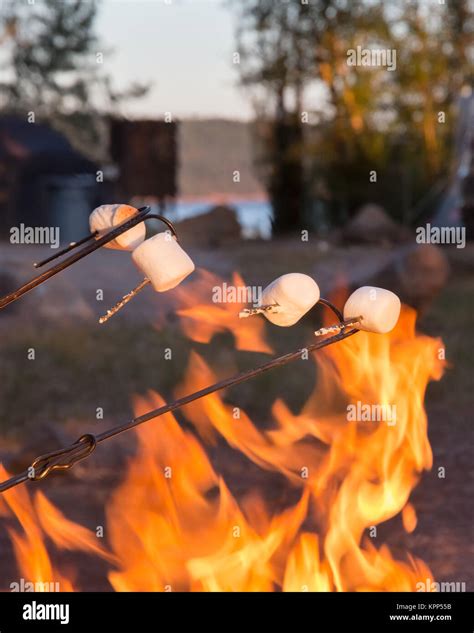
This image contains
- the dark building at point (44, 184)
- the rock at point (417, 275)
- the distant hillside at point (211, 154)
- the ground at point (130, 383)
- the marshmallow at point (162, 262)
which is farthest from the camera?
the distant hillside at point (211, 154)

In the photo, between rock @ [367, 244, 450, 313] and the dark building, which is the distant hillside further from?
rock @ [367, 244, 450, 313]

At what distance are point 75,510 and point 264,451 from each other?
1708mm

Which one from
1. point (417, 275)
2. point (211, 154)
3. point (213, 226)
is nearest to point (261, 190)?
point (213, 226)

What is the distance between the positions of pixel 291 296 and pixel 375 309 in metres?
0.25

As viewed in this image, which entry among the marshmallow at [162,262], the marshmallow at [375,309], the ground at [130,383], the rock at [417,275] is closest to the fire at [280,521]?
the ground at [130,383]

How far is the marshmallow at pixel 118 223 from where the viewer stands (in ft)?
9.16

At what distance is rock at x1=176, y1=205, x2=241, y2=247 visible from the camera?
20812 millimetres

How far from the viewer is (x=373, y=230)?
61.5ft

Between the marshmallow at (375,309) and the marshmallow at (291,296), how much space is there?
142mm

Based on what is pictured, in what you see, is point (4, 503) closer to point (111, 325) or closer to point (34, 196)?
point (111, 325)

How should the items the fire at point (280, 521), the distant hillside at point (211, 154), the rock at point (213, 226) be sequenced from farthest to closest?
1. the distant hillside at point (211, 154)
2. the rock at point (213, 226)
3. the fire at point (280, 521)

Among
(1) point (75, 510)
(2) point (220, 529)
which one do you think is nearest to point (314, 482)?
(2) point (220, 529)

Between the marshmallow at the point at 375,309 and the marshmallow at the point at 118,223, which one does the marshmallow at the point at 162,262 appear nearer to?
the marshmallow at the point at 118,223
